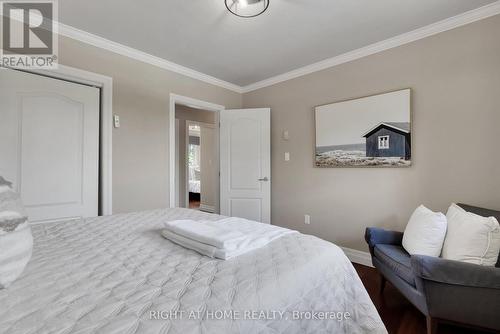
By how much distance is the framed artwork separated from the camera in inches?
93.0

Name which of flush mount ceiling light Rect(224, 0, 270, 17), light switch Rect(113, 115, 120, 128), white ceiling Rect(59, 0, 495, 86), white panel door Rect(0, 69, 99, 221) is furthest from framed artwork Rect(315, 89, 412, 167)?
white panel door Rect(0, 69, 99, 221)

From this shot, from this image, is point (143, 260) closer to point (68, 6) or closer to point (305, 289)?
point (305, 289)

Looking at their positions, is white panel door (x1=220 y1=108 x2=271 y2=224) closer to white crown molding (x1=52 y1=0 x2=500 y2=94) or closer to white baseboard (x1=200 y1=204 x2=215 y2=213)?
white crown molding (x1=52 y1=0 x2=500 y2=94)

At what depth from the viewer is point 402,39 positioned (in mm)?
2385

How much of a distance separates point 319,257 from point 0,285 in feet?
3.61

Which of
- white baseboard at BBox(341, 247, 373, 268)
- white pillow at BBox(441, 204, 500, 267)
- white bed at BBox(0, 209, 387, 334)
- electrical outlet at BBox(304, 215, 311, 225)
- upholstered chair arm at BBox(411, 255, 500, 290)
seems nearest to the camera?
white bed at BBox(0, 209, 387, 334)

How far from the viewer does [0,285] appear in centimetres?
71

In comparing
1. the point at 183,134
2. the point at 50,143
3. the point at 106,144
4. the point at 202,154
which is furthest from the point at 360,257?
the point at 202,154

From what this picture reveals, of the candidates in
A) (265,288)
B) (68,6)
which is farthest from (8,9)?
(265,288)

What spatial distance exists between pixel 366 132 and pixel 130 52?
278 centimetres

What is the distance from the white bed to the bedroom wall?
1.70 metres

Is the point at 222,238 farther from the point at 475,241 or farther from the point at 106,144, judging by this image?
the point at 106,144

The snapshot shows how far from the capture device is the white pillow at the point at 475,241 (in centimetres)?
143

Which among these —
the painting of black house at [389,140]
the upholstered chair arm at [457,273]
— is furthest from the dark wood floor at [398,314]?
the painting of black house at [389,140]
